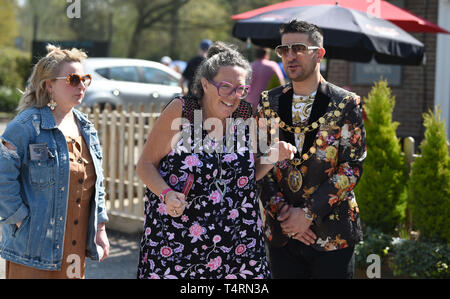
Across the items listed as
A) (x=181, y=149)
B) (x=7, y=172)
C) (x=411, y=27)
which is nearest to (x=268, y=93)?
(x=181, y=149)

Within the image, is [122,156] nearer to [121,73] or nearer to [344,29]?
[344,29]

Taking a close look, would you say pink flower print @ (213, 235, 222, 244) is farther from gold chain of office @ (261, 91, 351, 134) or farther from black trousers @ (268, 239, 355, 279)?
gold chain of office @ (261, 91, 351, 134)

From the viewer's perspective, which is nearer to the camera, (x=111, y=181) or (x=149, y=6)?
(x=111, y=181)

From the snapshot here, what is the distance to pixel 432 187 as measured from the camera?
193 inches

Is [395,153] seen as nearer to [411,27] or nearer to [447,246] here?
[447,246]

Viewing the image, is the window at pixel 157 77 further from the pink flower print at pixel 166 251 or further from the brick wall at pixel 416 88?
the pink flower print at pixel 166 251

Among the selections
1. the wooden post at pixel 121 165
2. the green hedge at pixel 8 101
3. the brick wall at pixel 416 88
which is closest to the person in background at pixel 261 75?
the wooden post at pixel 121 165

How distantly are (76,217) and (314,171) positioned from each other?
1.23 m

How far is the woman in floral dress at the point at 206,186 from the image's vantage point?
8.98 feet

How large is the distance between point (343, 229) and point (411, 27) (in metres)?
4.15

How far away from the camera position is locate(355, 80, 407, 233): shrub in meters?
5.29

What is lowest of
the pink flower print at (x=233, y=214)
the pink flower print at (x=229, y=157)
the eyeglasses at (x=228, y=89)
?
the pink flower print at (x=233, y=214)

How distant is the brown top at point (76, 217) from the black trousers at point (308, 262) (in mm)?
989
